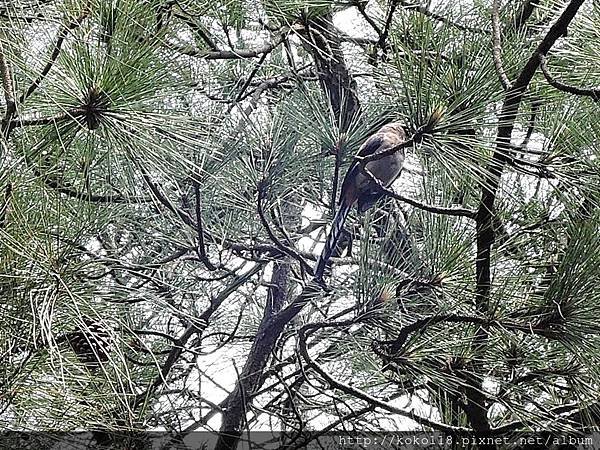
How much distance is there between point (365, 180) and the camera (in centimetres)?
87

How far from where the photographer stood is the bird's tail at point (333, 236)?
87 centimetres

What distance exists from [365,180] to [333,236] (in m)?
0.08

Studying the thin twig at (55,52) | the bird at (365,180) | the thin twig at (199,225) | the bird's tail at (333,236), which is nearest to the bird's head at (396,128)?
the bird at (365,180)

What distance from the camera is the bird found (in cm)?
81

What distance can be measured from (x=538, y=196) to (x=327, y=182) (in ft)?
0.98

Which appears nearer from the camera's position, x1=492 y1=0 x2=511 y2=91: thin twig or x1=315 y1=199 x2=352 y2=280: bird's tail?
x1=492 y1=0 x2=511 y2=91: thin twig

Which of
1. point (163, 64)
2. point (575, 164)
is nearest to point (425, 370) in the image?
point (575, 164)

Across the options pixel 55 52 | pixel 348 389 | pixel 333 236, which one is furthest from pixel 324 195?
pixel 55 52

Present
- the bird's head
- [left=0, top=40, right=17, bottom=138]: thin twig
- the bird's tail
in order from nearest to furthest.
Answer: [left=0, top=40, right=17, bottom=138]: thin twig < the bird's head < the bird's tail

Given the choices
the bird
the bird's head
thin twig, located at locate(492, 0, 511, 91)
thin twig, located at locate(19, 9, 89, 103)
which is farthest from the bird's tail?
thin twig, located at locate(19, 9, 89, 103)

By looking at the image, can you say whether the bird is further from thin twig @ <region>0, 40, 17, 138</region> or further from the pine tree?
thin twig @ <region>0, 40, 17, 138</region>

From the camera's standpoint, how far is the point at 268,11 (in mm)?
812

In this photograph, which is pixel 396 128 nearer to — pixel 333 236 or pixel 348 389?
pixel 333 236

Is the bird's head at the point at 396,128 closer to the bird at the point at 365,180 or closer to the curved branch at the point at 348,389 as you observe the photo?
the bird at the point at 365,180
